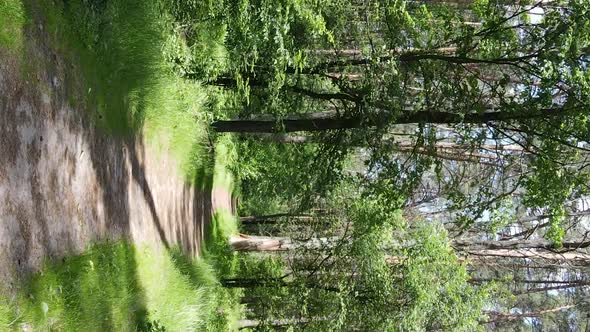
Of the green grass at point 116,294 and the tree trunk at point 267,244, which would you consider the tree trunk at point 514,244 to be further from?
the green grass at point 116,294

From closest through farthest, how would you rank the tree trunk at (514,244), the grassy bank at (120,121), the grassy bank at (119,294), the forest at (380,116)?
the grassy bank at (119,294)
the grassy bank at (120,121)
the forest at (380,116)
the tree trunk at (514,244)

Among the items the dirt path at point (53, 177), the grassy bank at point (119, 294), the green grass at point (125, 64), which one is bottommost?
the grassy bank at point (119, 294)

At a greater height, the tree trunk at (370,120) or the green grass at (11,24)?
the green grass at (11,24)

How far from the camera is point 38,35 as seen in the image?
5781mm

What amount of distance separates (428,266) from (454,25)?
508 centimetres

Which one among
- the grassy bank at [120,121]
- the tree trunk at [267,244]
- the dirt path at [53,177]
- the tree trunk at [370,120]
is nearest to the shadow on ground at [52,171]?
the dirt path at [53,177]

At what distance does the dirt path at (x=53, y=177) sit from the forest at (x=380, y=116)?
21.0 inches

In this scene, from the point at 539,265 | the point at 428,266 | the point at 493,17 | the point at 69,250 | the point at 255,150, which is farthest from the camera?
the point at 255,150

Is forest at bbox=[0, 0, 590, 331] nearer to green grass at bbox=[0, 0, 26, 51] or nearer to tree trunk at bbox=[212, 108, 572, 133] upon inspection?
tree trunk at bbox=[212, 108, 572, 133]

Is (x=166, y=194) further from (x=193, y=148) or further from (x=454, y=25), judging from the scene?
(x=454, y=25)

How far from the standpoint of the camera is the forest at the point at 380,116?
792 cm

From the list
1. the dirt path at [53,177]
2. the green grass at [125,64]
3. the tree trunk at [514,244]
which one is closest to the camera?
the dirt path at [53,177]

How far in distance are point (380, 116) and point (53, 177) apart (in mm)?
4720

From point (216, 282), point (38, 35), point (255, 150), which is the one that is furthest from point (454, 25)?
point (255, 150)
